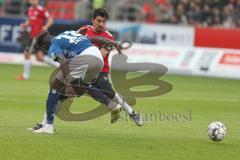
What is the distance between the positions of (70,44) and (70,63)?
37 centimetres

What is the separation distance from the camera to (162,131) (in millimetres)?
13773

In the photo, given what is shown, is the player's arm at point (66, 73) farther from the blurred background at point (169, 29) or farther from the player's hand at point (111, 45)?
the blurred background at point (169, 29)

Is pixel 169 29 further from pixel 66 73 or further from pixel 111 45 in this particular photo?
pixel 66 73

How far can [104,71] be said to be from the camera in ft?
44.8

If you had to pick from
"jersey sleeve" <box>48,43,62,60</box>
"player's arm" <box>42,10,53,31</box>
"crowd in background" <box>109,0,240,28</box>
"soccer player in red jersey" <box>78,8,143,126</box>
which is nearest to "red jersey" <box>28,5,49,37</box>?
"player's arm" <box>42,10,53,31</box>

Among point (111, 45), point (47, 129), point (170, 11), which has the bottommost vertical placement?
point (170, 11)

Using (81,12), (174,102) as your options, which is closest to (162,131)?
(174,102)

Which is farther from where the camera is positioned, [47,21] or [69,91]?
[47,21]

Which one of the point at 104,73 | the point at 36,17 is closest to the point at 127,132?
the point at 104,73

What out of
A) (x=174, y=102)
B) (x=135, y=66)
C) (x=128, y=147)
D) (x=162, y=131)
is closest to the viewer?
(x=128, y=147)

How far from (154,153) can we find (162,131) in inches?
107

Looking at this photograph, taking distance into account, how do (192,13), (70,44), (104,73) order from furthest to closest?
1. (192,13)
2. (104,73)
3. (70,44)

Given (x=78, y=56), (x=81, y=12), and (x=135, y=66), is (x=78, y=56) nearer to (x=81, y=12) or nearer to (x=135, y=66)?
(x=135, y=66)

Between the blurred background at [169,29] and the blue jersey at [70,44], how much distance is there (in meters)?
17.2
